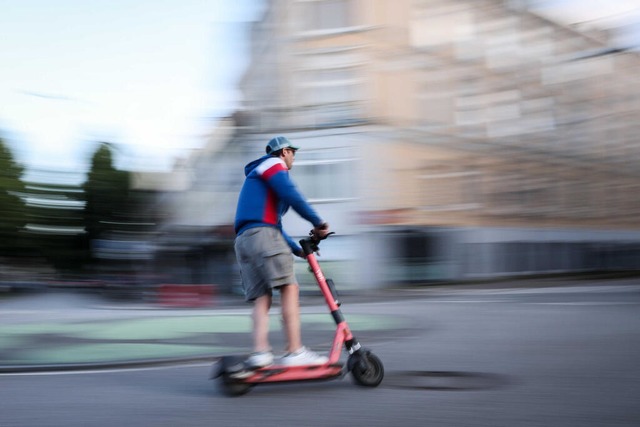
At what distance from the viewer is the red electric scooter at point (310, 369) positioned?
5672mm

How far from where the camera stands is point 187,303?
726 inches

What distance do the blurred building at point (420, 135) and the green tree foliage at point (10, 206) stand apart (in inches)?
281

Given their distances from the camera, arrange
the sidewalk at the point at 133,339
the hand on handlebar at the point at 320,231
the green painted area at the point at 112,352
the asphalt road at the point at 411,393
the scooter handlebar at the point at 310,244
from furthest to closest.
Answer: the green painted area at the point at 112,352
the sidewalk at the point at 133,339
the scooter handlebar at the point at 310,244
the hand on handlebar at the point at 320,231
the asphalt road at the point at 411,393

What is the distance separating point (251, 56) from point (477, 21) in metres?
8.41

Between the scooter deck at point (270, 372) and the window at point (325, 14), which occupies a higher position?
the window at point (325, 14)

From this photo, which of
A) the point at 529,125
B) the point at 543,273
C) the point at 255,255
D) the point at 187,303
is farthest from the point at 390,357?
the point at 529,125

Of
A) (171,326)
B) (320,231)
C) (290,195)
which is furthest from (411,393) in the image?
(171,326)

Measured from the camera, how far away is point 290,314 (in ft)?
19.4

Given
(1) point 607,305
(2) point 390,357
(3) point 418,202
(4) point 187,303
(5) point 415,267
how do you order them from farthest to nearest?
(3) point 418,202 < (5) point 415,267 < (4) point 187,303 < (1) point 607,305 < (2) point 390,357

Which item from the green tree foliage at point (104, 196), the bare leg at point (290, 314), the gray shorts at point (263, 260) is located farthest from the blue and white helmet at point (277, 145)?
the green tree foliage at point (104, 196)

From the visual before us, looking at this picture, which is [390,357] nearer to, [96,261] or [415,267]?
[415,267]

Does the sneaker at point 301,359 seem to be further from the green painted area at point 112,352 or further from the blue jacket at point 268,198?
the green painted area at point 112,352

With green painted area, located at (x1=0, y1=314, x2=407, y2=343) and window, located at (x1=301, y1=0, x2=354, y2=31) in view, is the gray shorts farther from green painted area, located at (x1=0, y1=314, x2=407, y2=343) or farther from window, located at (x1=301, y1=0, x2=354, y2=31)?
window, located at (x1=301, y1=0, x2=354, y2=31)

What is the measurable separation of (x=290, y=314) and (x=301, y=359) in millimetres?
312
